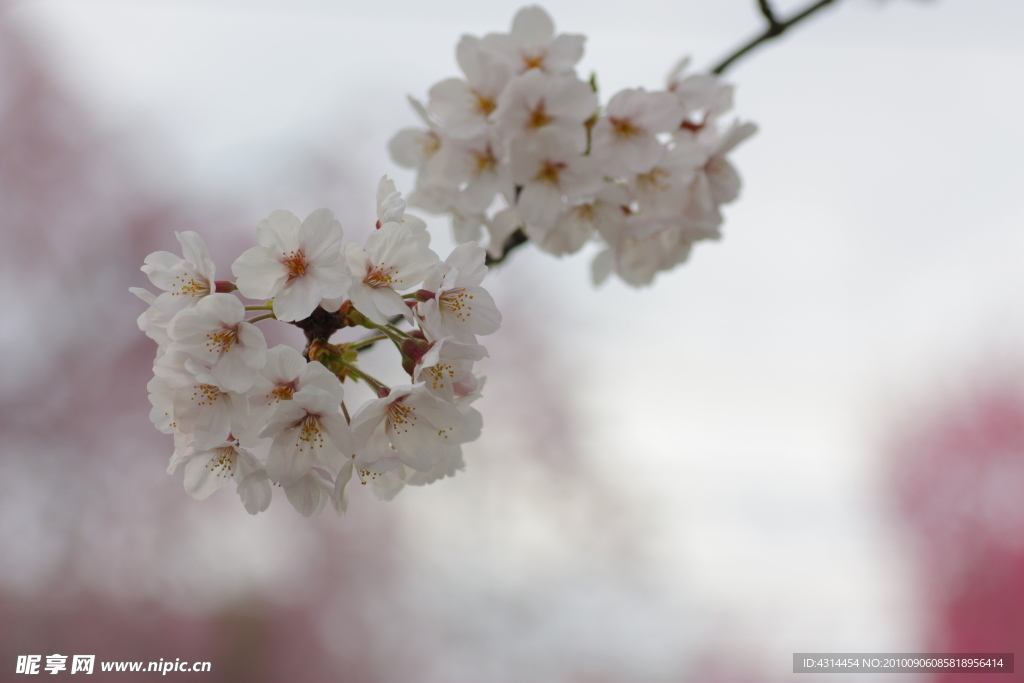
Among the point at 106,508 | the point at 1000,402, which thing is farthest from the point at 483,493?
the point at 1000,402

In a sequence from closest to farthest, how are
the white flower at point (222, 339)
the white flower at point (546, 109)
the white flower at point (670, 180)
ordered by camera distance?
the white flower at point (222, 339) < the white flower at point (546, 109) < the white flower at point (670, 180)

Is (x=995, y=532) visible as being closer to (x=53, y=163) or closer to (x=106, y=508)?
(x=106, y=508)

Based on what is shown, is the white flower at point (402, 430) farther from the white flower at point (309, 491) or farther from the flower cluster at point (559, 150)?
Answer: the flower cluster at point (559, 150)

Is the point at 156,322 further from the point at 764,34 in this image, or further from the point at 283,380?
the point at 764,34

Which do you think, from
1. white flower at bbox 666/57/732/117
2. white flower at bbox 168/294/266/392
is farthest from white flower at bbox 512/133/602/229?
white flower at bbox 168/294/266/392

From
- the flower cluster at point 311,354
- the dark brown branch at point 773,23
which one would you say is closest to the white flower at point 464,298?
the flower cluster at point 311,354

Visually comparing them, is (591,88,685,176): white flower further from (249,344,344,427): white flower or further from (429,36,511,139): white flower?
(249,344,344,427): white flower
